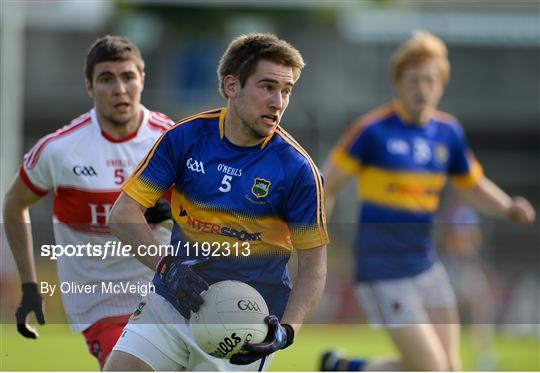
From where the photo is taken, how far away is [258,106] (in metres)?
5.08

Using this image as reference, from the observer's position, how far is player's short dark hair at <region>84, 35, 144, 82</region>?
602cm

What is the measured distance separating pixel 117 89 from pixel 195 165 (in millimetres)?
990

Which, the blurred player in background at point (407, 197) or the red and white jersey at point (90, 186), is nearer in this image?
the red and white jersey at point (90, 186)

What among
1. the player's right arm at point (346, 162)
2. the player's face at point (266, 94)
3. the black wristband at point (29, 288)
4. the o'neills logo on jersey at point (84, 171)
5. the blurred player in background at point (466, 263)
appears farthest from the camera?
the blurred player in background at point (466, 263)

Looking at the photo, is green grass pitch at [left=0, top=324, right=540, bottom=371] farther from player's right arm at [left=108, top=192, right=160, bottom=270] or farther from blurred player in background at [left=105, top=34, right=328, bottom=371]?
player's right arm at [left=108, top=192, right=160, bottom=270]

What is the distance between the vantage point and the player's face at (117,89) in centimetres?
601

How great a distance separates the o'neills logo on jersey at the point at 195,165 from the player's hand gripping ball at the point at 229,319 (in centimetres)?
51

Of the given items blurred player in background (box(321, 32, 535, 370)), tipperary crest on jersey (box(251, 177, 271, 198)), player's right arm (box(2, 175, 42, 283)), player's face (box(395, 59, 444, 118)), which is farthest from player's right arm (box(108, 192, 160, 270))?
player's face (box(395, 59, 444, 118))

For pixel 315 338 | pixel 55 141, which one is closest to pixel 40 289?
pixel 55 141

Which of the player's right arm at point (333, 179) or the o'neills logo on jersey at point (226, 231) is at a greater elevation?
the o'neills logo on jersey at point (226, 231)

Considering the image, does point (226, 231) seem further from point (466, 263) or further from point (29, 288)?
point (466, 263)

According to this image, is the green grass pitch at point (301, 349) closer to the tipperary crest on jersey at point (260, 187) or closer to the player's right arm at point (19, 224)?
the player's right arm at point (19, 224)

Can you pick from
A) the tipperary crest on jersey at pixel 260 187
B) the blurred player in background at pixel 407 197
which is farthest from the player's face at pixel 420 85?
the tipperary crest on jersey at pixel 260 187

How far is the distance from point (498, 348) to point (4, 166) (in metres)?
9.83
